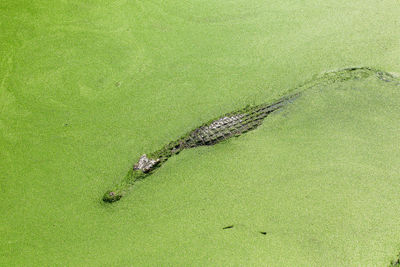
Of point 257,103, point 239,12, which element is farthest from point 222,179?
point 239,12

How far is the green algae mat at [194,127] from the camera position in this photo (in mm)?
1887

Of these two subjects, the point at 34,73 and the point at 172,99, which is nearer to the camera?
the point at 172,99

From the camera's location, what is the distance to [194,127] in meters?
2.32

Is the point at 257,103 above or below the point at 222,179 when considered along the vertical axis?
above

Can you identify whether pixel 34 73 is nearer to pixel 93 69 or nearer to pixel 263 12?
pixel 93 69

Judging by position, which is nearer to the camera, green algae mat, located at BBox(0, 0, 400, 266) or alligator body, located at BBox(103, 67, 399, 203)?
green algae mat, located at BBox(0, 0, 400, 266)

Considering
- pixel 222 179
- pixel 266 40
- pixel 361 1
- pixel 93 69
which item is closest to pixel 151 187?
pixel 222 179

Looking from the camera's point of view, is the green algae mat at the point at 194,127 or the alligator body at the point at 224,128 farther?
the alligator body at the point at 224,128

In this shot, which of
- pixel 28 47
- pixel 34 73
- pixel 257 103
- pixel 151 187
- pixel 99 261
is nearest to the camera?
pixel 99 261

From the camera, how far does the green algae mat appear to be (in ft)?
6.19

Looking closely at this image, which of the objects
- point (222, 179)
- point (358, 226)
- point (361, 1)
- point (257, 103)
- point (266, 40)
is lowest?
point (358, 226)

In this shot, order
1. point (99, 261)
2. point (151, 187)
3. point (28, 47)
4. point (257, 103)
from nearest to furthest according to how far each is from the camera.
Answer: point (99, 261), point (151, 187), point (257, 103), point (28, 47)

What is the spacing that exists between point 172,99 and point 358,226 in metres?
1.57

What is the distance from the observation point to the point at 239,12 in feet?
9.84
